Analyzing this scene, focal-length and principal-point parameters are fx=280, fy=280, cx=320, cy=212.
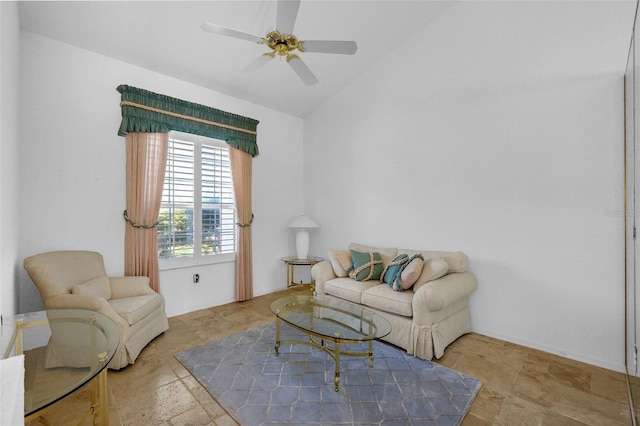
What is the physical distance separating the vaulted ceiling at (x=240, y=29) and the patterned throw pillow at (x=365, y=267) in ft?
8.17

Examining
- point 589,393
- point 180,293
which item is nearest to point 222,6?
point 180,293

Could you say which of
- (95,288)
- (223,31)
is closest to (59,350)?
(95,288)

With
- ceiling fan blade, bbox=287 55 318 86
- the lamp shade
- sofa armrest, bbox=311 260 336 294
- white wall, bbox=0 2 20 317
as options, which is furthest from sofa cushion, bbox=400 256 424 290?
white wall, bbox=0 2 20 317

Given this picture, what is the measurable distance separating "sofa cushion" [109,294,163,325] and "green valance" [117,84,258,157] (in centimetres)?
183

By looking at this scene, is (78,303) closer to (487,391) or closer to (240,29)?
(240,29)

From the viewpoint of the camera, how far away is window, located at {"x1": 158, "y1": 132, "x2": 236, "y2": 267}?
11.7 ft

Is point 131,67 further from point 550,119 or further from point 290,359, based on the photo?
point 550,119

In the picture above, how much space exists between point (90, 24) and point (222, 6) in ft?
4.17

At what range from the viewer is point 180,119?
3.57 m

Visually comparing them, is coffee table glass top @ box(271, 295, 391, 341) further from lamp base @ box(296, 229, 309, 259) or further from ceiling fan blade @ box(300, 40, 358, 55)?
ceiling fan blade @ box(300, 40, 358, 55)

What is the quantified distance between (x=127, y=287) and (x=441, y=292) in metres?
3.12


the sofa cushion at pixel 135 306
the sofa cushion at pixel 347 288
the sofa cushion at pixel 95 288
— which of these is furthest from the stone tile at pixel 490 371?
the sofa cushion at pixel 95 288

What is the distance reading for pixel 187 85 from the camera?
12.2ft

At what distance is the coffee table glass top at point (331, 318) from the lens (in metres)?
2.22
